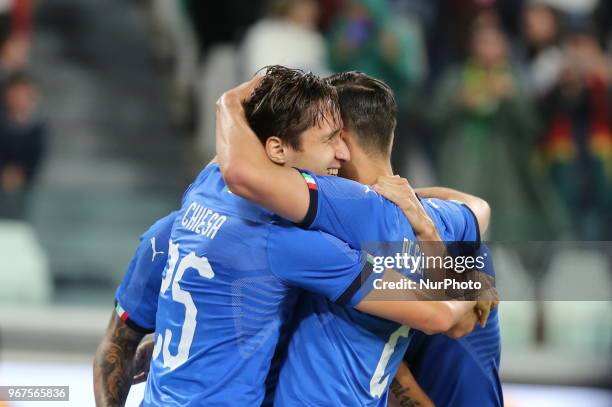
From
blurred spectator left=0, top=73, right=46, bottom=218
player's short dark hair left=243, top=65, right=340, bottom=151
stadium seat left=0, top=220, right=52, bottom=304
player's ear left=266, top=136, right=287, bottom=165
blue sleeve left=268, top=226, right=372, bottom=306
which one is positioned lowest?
blue sleeve left=268, top=226, right=372, bottom=306

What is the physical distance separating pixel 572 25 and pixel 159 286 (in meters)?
5.08

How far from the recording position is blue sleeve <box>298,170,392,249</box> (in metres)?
2.93

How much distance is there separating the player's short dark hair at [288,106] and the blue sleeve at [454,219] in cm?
41

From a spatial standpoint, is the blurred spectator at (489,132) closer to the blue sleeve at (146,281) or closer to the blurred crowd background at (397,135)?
the blurred crowd background at (397,135)

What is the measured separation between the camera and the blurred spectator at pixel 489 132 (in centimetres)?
704

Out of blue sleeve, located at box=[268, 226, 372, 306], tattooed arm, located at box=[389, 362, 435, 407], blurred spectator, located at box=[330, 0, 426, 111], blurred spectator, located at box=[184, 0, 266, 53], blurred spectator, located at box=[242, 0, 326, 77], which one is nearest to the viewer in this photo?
blue sleeve, located at box=[268, 226, 372, 306]

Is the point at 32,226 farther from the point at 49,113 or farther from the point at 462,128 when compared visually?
the point at 462,128

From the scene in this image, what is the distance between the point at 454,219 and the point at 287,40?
4.25 metres

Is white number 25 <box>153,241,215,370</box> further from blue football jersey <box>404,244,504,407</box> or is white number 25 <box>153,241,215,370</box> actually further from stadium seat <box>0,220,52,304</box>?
stadium seat <box>0,220,52,304</box>

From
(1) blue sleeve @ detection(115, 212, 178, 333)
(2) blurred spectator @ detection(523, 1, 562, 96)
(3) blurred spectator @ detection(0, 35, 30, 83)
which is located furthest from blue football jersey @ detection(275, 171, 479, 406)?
(3) blurred spectator @ detection(0, 35, 30, 83)

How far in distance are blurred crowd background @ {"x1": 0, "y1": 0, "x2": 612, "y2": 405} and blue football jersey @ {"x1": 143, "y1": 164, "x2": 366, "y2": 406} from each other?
3312 millimetres

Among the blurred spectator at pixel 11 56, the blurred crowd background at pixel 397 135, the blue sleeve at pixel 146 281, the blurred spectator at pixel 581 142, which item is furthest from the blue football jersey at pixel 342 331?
the blurred spectator at pixel 11 56

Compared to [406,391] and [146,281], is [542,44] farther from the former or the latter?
[146,281]

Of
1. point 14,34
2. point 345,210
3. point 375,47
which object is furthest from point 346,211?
point 14,34
